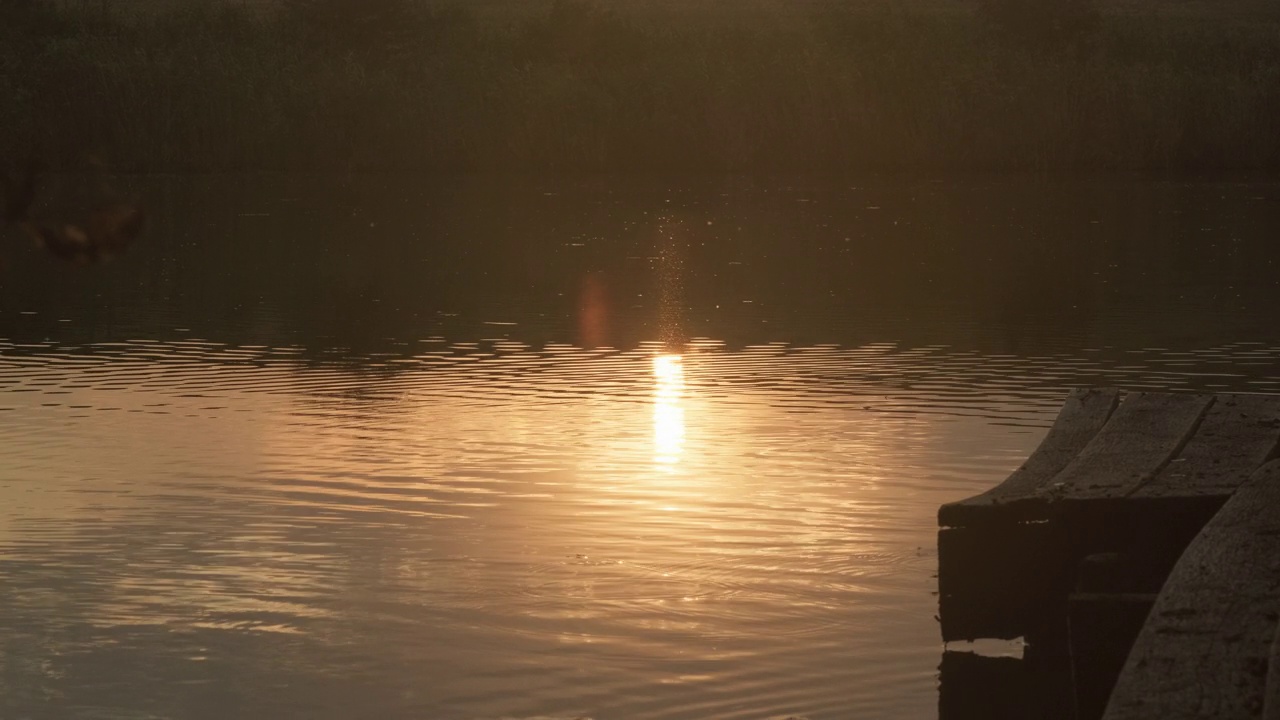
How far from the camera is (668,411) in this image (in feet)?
33.1

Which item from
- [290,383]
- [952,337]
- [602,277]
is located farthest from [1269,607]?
→ [602,277]

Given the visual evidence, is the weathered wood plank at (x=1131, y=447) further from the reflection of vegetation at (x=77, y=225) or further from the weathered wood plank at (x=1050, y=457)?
the reflection of vegetation at (x=77, y=225)

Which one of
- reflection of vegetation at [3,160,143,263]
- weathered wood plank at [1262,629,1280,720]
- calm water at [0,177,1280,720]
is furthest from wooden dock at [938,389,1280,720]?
reflection of vegetation at [3,160,143,263]

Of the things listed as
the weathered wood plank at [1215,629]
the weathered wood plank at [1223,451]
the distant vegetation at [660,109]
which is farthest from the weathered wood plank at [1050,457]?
the distant vegetation at [660,109]

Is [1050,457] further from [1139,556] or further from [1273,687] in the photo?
[1273,687]

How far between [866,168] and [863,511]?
2636 cm

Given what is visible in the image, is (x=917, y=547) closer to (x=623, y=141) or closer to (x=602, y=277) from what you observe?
(x=602, y=277)

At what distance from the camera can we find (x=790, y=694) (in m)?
5.34

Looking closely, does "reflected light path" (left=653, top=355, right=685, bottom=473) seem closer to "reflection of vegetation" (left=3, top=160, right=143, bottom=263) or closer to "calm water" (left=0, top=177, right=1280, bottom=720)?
"calm water" (left=0, top=177, right=1280, bottom=720)

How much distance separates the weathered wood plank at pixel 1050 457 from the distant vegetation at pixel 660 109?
25.9m

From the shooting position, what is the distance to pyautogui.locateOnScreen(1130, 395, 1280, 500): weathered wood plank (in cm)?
586

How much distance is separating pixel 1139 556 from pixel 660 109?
94.7 feet

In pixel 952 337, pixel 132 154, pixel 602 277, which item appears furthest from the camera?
pixel 132 154

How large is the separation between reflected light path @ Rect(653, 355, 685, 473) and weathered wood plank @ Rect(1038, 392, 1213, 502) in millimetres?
2178
